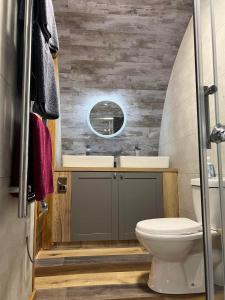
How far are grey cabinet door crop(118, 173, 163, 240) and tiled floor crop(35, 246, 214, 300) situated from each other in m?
A: 0.24

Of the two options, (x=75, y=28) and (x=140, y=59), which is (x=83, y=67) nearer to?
(x=75, y=28)

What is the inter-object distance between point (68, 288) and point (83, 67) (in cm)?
213

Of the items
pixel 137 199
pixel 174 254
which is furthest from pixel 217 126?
pixel 137 199

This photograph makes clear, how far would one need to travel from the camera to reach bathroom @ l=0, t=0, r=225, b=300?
1006 mm

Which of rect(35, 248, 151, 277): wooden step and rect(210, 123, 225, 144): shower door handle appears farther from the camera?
rect(35, 248, 151, 277): wooden step

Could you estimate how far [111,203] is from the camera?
2527mm

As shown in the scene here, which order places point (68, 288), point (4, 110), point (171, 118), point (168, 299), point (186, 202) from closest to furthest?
point (4, 110), point (168, 299), point (68, 288), point (186, 202), point (171, 118)

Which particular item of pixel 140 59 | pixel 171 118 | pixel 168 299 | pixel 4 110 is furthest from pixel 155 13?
pixel 168 299

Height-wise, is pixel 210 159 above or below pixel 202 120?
below

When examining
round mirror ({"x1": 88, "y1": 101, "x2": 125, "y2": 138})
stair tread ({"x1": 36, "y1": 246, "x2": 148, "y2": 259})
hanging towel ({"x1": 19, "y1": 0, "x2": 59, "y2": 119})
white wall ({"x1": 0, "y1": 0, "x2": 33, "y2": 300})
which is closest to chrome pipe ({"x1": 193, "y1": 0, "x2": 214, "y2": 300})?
hanging towel ({"x1": 19, "y1": 0, "x2": 59, "y2": 119})

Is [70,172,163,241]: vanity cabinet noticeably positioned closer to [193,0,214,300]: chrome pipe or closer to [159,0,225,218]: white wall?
[159,0,225,218]: white wall

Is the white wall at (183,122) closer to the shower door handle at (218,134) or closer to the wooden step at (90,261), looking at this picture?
the wooden step at (90,261)

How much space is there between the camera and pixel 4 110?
0.95m

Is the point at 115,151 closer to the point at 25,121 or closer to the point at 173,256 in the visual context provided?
the point at 173,256
